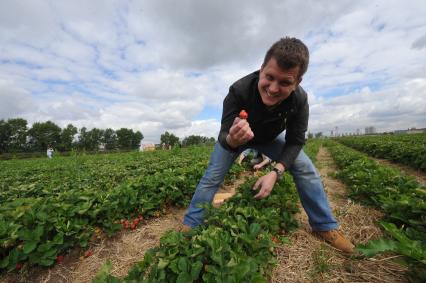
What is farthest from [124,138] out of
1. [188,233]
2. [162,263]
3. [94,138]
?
[162,263]

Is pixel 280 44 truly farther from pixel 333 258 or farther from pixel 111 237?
pixel 111 237

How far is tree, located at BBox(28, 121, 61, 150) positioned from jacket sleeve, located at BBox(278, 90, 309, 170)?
9048 centimetres

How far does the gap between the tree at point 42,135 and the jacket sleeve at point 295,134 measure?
9048cm

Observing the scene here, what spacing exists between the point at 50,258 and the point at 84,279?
0.43 metres

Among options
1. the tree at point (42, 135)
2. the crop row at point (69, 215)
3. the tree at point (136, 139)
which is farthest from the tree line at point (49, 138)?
the crop row at point (69, 215)

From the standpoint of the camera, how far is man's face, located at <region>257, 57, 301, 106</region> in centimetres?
192

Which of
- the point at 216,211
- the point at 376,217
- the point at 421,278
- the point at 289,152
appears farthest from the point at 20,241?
the point at 376,217

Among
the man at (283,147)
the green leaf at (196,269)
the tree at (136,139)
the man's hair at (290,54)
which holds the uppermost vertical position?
the tree at (136,139)

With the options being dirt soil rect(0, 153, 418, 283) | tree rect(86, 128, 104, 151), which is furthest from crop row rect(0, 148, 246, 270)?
tree rect(86, 128, 104, 151)

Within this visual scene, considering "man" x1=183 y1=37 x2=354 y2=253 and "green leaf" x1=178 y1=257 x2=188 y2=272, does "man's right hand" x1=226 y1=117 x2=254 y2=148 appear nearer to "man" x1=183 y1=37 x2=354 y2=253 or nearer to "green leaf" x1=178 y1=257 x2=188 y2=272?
"man" x1=183 y1=37 x2=354 y2=253

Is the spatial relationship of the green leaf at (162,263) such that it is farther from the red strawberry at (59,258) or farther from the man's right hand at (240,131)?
the red strawberry at (59,258)

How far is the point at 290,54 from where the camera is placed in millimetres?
1854

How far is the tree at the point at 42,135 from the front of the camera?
76.0 metres

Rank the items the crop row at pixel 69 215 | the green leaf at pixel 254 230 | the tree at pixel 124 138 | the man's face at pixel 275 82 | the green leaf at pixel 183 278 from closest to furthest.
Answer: the green leaf at pixel 183 278 → the green leaf at pixel 254 230 → the man's face at pixel 275 82 → the crop row at pixel 69 215 → the tree at pixel 124 138
